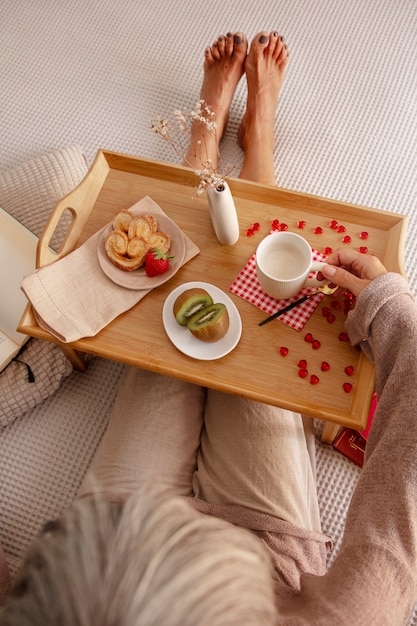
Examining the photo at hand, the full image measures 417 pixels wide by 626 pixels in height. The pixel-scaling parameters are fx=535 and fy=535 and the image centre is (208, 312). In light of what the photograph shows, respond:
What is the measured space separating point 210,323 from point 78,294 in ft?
0.88

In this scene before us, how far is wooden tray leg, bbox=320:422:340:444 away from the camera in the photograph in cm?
109

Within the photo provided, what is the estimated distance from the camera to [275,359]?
94 cm

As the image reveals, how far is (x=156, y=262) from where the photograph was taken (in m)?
0.96

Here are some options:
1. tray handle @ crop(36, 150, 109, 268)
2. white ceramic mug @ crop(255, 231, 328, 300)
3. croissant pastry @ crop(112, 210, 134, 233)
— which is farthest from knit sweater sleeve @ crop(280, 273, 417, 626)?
tray handle @ crop(36, 150, 109, 268)

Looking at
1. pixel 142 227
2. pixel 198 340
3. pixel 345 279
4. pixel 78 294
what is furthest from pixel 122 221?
pixel 345 279

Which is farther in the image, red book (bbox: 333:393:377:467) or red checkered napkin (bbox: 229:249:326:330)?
red book (bbox: 333:393:377:467)

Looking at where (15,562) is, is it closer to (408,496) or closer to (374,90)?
(408,496)

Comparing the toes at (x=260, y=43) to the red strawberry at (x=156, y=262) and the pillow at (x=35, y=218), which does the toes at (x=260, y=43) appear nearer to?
the pillow at (x=35, y=218)

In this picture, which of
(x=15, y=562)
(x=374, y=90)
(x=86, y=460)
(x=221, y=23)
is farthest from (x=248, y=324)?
(x=221, y=23)

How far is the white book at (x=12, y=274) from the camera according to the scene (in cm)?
116

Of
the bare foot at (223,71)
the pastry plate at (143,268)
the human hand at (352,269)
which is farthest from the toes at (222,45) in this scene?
the human hand at (352,269)

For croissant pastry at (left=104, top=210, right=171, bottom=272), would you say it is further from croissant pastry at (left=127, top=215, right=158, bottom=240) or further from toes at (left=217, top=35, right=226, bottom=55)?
toes at (left=217, top=35, right=226, bottom=55)

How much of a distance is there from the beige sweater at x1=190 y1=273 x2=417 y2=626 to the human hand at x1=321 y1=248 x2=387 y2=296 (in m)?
0.03

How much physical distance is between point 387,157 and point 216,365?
903 millimetres
